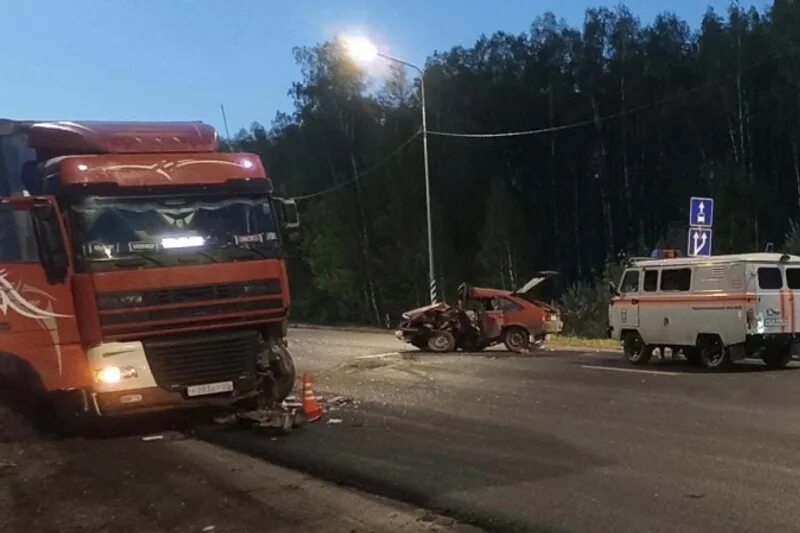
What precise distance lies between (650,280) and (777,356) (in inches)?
113

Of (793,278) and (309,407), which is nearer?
(309,407)

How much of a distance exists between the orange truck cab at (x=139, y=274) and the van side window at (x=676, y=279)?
9370mm

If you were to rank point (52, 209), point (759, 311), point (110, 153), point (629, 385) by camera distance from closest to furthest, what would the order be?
1. point (52, 209)
2. point (110, 153)
3. point (629, 385)
4. point (759, 311)

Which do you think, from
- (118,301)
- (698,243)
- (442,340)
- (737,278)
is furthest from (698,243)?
(118,301)

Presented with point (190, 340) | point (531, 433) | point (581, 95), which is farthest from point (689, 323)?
point (581, 95)

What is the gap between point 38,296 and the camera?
487 inches

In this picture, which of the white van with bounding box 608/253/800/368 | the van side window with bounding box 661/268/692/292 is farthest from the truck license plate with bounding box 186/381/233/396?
the van side window with bounding box 661/268/692/292

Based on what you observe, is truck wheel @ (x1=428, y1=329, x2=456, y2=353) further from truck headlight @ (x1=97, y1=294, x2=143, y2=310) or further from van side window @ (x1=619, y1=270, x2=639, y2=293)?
truck headlight @ (x1=97, y1=294, x2=143, y2=310)

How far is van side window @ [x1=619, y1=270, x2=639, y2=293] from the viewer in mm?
21217

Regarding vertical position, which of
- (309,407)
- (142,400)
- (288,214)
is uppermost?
(288,214)

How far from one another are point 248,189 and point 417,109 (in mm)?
51238

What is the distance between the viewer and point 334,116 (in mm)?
66188

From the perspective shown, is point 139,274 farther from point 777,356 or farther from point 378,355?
point 378,355

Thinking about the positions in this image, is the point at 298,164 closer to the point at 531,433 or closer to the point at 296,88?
the point at 296,88
